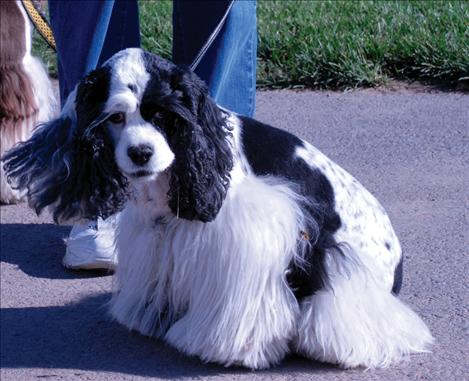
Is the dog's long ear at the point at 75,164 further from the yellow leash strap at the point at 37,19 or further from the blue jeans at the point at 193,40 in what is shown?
the yellow leash strap at the point at 37,19

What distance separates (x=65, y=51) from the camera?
14.0 feet

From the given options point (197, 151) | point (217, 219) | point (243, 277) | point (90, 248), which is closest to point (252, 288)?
point (243, 277)

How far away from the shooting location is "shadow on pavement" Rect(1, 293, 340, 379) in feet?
11.4

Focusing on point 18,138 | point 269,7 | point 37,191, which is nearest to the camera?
point 37,191

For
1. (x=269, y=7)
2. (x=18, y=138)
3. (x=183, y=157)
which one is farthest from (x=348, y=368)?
(x=269, y=7)

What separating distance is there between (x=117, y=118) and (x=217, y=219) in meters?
0.46

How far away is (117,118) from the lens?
305cm

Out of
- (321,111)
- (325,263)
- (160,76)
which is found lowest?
(321,111)

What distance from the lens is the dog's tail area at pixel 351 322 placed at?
334 centimetres

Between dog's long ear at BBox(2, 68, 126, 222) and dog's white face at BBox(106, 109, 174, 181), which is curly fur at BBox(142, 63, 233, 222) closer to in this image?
dog's white face at BBox(106, 109, 174, 181)

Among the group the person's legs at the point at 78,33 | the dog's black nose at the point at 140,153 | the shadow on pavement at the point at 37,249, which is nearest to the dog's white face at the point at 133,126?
the dog's black nose at the point at 140,153

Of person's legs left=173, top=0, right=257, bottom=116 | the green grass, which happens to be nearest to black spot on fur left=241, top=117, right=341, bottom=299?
person's legs left=173, top=0, right=257, bottom=116

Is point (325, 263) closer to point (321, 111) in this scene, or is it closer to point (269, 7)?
point (321, 111)

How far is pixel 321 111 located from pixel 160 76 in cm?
314
